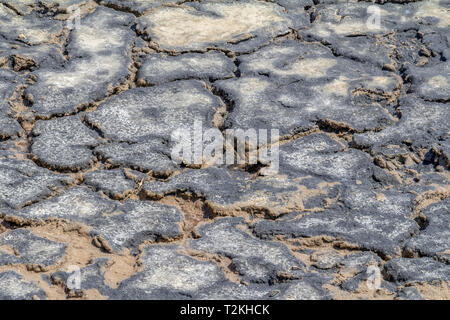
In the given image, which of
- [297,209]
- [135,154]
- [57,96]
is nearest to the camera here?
[297,209]

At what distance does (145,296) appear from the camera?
2.14m

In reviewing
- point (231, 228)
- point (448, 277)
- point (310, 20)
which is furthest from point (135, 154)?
point (310, 20)

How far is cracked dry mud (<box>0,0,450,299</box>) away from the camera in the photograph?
2252 mm

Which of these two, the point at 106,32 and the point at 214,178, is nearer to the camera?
the point at 214,178

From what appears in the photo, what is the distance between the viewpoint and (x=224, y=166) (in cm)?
273

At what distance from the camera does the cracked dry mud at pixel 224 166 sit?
2252 millimetres

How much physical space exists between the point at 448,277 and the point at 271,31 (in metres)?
1.76

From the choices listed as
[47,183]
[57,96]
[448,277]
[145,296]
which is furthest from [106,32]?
[448,277]

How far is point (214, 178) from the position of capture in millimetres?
2660

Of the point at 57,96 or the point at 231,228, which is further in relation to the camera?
the point at 57,96

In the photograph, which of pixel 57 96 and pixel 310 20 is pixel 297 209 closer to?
pixel 57 96
